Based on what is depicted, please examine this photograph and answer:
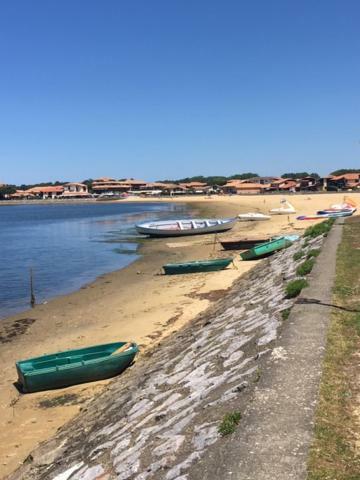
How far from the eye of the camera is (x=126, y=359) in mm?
12195

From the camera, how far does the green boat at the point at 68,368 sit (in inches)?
461

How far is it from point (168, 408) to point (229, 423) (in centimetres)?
219

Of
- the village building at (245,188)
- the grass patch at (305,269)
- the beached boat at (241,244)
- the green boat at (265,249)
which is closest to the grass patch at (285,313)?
the grass patch at (305,269)

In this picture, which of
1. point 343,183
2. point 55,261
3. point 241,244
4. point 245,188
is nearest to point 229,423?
point 241,244

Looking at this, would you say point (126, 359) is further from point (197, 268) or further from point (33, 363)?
point (197, 268)

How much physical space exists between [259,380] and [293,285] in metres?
6.09

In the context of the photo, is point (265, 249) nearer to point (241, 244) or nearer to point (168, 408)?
point (241, 244)

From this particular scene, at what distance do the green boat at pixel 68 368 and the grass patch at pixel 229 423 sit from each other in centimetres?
670

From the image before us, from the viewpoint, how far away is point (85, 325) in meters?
17.5

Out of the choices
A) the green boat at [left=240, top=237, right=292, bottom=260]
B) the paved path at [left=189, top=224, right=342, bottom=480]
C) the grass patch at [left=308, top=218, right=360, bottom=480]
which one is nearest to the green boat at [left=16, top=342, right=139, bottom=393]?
the paved path at [left=189, top=224, right=342, bottom=480]

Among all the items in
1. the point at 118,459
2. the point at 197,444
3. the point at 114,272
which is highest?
the point at 197,444

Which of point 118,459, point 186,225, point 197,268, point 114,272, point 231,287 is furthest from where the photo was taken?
point 186,225

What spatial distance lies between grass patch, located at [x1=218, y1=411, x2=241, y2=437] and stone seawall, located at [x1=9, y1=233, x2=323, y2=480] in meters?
0.09

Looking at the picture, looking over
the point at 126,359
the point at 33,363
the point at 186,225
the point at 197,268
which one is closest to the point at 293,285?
the point at 126,359
